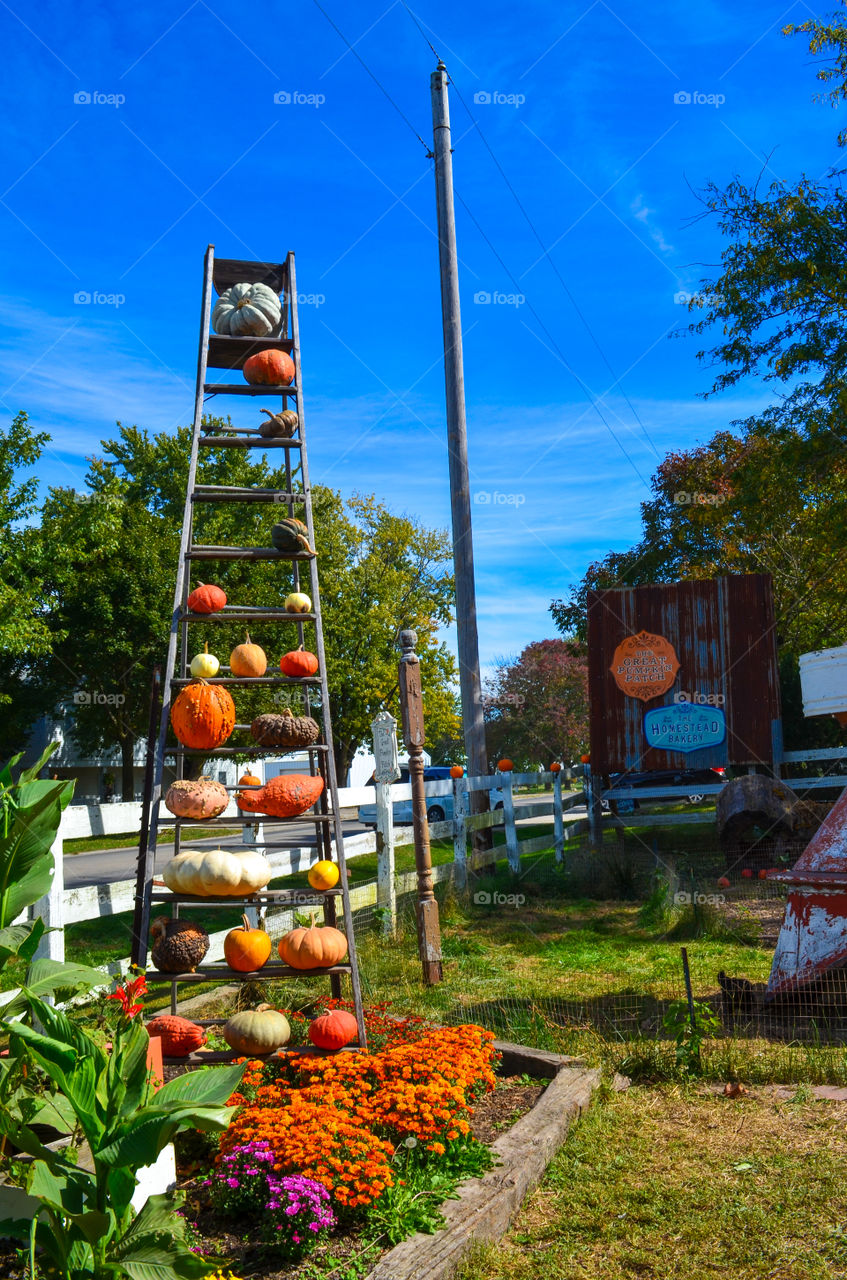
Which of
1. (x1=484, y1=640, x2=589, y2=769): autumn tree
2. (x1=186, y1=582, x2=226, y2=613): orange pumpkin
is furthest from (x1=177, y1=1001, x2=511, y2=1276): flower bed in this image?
(x1=484, y1=640, x2=589, y2=769): autumn tree

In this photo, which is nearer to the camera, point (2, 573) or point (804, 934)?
point (804, 934)

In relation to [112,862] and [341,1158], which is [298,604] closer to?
[341,1158]

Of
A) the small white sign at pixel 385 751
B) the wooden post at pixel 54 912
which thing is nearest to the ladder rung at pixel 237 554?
the wooden post at pixel 54 912

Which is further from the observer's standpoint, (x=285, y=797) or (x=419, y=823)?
(x=419, y=823)

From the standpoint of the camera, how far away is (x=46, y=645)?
2031 cm

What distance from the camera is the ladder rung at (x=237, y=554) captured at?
5355 mm

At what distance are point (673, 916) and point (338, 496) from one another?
24.8m

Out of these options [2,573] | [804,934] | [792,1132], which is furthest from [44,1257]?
[2,573]

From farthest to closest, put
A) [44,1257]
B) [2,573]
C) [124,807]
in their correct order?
1. [2,573]
2. [124,807]
3. [44,1257]

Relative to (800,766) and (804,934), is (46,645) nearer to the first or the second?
(800,766)

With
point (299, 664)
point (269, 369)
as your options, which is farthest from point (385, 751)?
point (269, 369)

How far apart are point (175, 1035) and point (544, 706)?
32.4 meters

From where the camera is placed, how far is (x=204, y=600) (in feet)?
17.1

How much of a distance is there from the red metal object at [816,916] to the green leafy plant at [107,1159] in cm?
382
